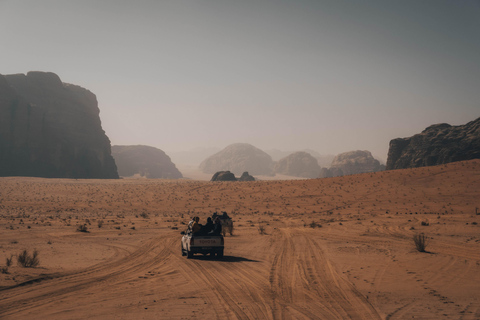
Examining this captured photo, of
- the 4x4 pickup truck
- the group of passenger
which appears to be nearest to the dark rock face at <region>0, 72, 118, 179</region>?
the 4x4 pickup truck

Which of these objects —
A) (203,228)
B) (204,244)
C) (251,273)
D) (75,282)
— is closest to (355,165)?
(203,228)

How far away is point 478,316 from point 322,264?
21.6 ft

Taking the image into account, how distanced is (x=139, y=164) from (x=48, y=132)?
230 feet

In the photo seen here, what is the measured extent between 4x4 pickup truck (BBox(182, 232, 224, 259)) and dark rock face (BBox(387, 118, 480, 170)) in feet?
220

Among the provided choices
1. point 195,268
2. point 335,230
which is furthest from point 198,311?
point 335,230

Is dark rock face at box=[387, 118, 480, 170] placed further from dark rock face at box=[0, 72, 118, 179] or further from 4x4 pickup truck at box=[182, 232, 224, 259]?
dark rock face at box=[0, 72, 118, 179]

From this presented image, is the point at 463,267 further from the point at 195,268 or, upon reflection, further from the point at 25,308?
the point at 25,308

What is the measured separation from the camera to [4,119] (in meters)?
105

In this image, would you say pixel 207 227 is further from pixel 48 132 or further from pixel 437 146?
pixel 48 132

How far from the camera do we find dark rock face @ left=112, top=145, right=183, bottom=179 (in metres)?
172

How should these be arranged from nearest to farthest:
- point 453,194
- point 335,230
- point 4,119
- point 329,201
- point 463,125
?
point 335,230, point 453,194, point 329,201, point 463,125, point 4,119

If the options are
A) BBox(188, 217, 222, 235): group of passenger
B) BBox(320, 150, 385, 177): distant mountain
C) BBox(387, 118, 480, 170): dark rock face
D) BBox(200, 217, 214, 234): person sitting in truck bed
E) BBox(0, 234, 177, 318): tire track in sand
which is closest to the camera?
BBox(0, 234, 177, 318): tire track in sand

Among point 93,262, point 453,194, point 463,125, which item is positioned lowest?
point 93,262

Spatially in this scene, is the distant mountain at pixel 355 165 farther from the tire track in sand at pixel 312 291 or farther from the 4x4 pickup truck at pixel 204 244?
the tire track in sand at pixel 312 291
